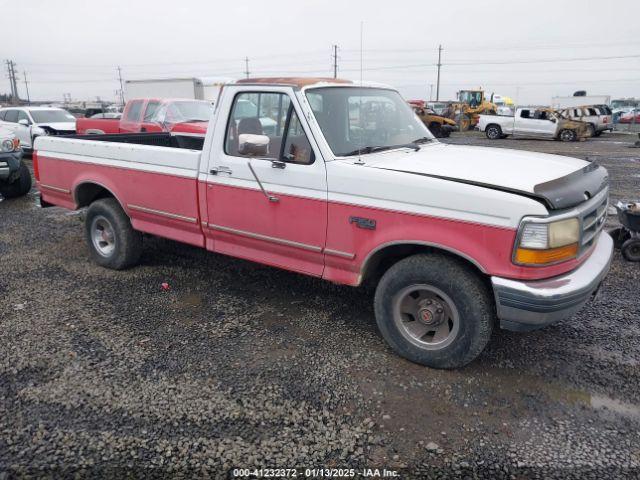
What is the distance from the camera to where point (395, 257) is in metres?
3.93

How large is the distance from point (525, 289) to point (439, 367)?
0.91 meters

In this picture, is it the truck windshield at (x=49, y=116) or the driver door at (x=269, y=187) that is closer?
the driver door at (x=269, y=187)

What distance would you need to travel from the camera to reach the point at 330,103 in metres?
4.12

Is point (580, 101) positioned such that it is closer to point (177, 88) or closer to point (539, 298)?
point (177, 88)

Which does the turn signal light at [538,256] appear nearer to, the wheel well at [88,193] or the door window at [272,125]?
the door window at [272,125]

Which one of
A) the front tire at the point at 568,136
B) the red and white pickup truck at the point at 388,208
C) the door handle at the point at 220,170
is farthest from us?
→ the front tire at the point at 568,136

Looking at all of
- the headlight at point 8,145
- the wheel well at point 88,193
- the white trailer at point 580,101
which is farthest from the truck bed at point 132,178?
the white trailer at point 580,101

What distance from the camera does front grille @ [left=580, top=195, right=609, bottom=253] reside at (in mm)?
3320

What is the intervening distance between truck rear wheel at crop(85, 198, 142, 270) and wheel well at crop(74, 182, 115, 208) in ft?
0.42

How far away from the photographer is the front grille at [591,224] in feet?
10.9

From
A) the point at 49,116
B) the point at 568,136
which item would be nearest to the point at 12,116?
the point at 49,116

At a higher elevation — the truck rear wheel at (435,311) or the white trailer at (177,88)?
the white trailer at (177,88)

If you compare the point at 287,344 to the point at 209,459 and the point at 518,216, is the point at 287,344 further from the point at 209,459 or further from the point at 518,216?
the point at 518,216

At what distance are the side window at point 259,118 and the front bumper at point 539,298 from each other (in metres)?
2.07
